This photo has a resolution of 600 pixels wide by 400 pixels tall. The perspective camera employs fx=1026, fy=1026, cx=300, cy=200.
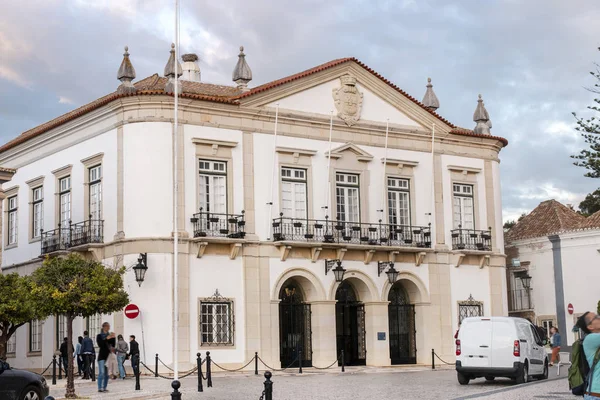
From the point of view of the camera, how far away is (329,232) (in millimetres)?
34438

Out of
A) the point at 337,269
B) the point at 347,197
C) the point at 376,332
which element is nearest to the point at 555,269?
the point at 376,332

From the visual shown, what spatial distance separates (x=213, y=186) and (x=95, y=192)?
4040mm

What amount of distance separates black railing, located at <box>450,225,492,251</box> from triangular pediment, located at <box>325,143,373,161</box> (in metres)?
4.64

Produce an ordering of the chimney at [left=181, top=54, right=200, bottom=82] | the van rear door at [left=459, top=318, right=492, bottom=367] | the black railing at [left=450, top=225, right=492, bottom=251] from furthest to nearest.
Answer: the chimney at [left=181, top=54, right=200, bottom=82] < the black railing at [left=450, top=225, right=492, bottom=251] < the van rear door at [left=459, top=318, right=492, bottom=367]

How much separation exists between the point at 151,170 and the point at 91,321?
534 centimetres

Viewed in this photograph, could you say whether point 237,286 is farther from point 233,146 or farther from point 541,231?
point 541,231

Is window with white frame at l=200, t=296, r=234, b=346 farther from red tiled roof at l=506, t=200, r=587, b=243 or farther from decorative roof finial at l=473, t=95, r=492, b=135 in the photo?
red tiled roof at l=506, t=200, r=587, b=243

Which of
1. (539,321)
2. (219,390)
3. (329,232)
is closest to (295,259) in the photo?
(329,232)

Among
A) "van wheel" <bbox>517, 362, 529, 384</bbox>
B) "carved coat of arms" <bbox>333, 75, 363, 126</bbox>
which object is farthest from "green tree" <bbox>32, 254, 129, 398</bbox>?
"carved coat of arms" <bbox>333, 75, 363, 126</bbox>

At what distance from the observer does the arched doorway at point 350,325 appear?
117 ft

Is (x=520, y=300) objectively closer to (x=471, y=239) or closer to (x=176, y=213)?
(x=471, y=239)

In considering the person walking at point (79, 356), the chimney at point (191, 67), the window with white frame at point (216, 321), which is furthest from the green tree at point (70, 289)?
the chimney at point (191, 67)

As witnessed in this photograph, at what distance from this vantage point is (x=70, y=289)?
2312 centimetres

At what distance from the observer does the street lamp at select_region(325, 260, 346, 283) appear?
34.0 m
